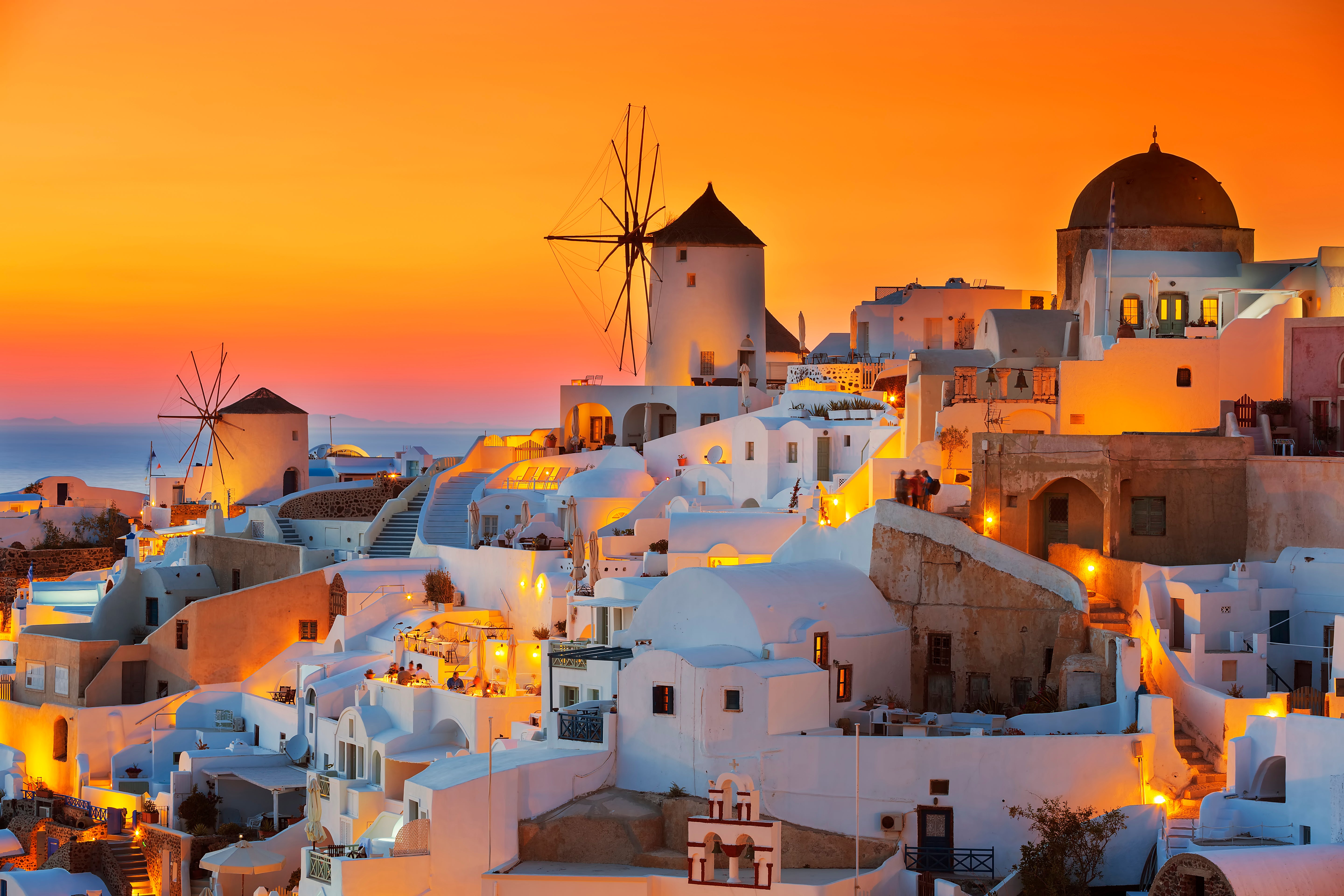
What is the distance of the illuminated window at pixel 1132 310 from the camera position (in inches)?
1280

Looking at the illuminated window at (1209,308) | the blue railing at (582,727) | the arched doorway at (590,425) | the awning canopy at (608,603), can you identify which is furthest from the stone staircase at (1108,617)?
the arched doorway at (590,425)

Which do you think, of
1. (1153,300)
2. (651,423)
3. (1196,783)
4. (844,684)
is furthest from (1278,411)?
(651,423)

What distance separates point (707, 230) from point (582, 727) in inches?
957

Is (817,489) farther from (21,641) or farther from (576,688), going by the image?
(21,641)

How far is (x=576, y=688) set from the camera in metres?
25.1

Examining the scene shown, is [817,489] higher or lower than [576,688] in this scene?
higher

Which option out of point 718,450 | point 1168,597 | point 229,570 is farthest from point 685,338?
point 1168,597

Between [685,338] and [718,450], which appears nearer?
[718,450]

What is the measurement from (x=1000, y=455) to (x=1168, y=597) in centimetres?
355

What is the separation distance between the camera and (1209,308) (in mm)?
32719

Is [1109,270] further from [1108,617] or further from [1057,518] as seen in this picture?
[1108,617]

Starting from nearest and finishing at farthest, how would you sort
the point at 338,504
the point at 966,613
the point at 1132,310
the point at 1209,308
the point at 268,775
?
the point at 966,613 < the point at 268,775 < the point at 1132,310 < the point at 1209,308 < the point at 338,504

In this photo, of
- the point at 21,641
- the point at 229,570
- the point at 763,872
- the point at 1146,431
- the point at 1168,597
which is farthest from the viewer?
the point at 229,570

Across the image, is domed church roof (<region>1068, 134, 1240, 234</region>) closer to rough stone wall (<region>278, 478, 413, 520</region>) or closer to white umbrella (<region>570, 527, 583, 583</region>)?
white umbrella (<region>570, 527, 583, 583</region>)
